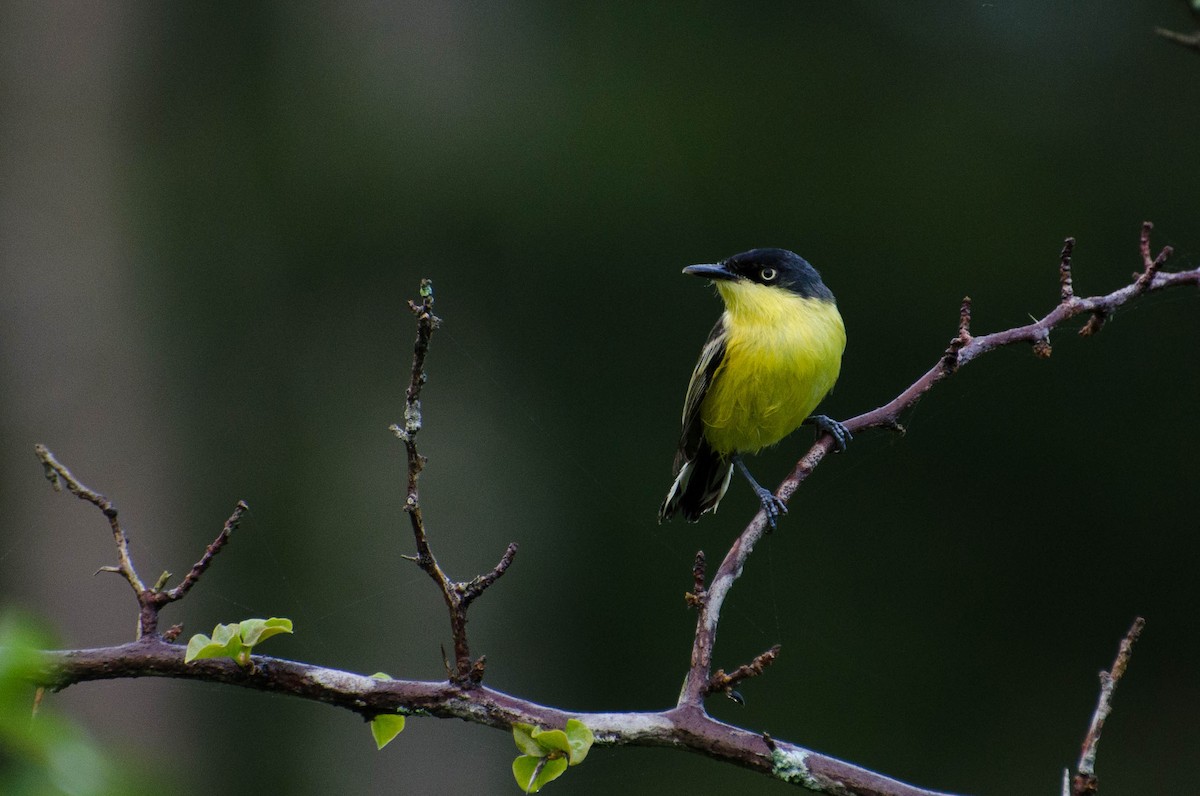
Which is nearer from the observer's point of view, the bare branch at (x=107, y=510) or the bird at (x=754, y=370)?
the bare branch at (x=107, y=510)

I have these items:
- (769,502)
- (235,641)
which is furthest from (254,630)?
(769,502)

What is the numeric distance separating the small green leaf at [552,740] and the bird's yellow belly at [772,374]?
277cm

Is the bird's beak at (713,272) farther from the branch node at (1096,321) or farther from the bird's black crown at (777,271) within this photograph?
the branch node at (1096,321)

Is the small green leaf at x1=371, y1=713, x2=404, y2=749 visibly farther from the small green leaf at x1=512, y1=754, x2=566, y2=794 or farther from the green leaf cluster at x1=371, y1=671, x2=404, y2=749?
the small green leaf at x1=512, y1=754, x2=566, y2=794

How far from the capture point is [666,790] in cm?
1101

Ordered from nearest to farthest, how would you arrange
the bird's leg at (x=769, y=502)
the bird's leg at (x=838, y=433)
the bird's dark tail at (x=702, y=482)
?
the bird's leg at (x=769, y=502)
the bird's leg at (x=838, y=433)
the bird's dark tail at (x=702, y=482)

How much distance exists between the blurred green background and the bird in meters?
5.21

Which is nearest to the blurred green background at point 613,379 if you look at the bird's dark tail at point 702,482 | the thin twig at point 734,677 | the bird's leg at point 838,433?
the bird's dark tail at point 702,482

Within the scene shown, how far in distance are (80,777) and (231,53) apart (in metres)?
12.9

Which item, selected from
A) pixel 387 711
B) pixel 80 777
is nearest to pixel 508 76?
pixel 387 711

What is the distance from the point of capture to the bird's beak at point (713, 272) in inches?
201

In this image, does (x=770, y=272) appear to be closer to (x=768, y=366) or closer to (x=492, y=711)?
(x=768, y=366)

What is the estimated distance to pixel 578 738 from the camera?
2213 millimetres

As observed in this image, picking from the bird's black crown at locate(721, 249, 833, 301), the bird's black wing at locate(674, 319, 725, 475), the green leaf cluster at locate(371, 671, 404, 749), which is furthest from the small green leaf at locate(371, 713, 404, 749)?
the bird's black crown at locate(721, 249, 833, 301)
